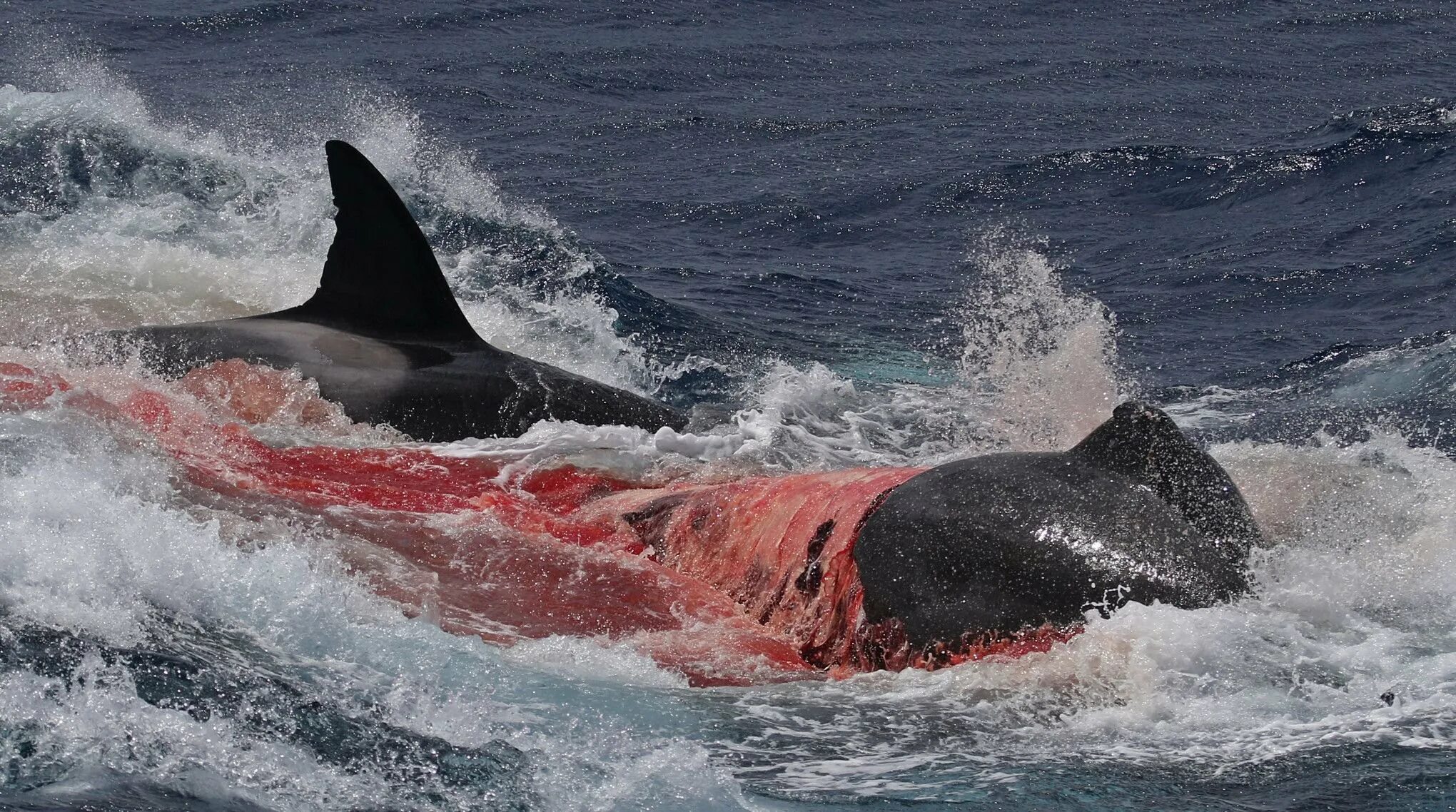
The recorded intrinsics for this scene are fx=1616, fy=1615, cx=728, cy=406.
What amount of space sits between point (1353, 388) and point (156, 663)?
9.82 m

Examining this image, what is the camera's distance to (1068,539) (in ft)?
21.4

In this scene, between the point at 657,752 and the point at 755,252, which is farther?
the point at 755,252

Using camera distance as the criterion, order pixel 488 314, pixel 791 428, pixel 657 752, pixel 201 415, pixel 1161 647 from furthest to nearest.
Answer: pixel 488 314, pixel 791 428, pixel 201 415, pixel 1161 647, pixel 657 752

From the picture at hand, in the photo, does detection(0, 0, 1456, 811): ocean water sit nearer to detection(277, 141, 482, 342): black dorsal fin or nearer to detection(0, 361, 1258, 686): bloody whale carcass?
detection(0, 361, 1258, 686): bloody whale carcass

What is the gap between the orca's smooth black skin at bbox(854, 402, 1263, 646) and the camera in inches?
251

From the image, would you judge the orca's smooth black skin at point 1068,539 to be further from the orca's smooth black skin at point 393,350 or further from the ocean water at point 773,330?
the orca's smooth black skin at point 393,350

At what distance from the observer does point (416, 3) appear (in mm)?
32562

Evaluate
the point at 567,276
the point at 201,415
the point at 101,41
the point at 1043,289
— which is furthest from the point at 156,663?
the point at 101,41

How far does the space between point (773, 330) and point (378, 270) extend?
5.75 meters

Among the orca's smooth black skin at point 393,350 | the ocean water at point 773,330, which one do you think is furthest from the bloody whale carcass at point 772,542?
the orca's smooth black skin at point 393,350

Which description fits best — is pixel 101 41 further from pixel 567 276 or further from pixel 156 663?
pixel 156 663

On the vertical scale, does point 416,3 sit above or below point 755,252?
above

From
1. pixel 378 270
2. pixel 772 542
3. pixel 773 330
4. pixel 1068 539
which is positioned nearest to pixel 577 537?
pixel 772 542

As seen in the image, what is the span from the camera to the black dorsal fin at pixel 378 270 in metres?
9.95
